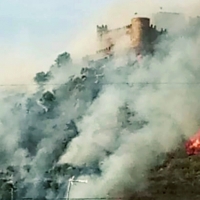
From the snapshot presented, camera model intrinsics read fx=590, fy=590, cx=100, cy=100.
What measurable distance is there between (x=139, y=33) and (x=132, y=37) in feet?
0.29

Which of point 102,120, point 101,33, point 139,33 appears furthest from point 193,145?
point 101,33

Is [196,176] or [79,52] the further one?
[79,52]

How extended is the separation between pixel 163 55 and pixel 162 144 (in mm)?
750

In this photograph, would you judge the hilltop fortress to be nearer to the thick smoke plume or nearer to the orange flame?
the thick smoke plume

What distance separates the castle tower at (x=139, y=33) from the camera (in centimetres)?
495

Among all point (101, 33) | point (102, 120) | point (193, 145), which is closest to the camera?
point (193, 145)

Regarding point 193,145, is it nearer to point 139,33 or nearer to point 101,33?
point 139,33

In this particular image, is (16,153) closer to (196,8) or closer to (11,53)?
(11,53)

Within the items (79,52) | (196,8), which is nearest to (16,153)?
Answer: (79,52)

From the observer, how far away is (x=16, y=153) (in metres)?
5.02

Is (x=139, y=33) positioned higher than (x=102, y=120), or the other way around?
(x=139, y=33)

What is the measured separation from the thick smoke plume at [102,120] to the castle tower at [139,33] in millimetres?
101

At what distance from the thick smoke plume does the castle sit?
77 millimetres

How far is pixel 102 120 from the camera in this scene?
4918mm
